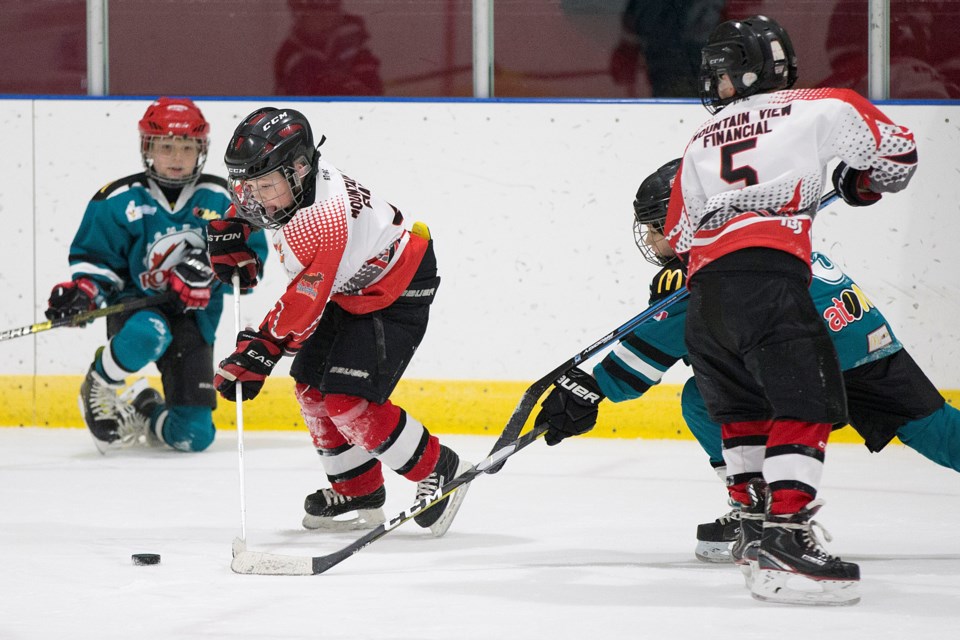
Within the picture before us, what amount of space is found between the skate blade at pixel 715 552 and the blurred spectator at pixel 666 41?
2432 mm

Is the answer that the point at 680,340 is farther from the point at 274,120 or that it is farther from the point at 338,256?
the point at 274,120

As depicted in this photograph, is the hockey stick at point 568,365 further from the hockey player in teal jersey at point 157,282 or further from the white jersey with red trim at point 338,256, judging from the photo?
the hockey player in teal jersey at point 157,282

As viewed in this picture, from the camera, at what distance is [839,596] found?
222cm

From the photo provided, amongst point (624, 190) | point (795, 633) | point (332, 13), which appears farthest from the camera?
point (332, 13)

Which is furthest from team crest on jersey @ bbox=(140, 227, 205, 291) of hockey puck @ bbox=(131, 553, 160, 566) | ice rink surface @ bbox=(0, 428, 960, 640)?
hockey puck @ bbox=(131, 553, 160, 566)

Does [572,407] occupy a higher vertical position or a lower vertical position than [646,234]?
lower

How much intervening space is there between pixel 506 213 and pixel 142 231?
3.97 ft

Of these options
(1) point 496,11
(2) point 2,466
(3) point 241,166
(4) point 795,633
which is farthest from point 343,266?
(1) point 496,11

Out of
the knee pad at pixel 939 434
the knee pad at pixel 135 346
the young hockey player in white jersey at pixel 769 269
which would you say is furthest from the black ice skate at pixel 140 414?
the knee pad at pixel 939 434

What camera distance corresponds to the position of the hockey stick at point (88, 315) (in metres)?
4.11

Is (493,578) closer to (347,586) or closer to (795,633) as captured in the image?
(347,586)

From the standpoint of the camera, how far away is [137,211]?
436cm

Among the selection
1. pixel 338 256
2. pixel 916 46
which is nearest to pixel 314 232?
pixel 338 256

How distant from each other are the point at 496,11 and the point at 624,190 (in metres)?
0.79
